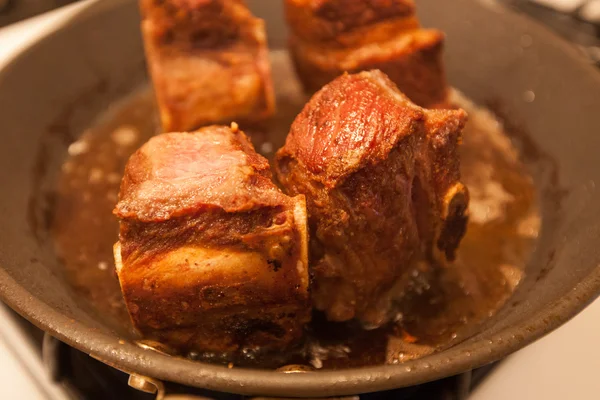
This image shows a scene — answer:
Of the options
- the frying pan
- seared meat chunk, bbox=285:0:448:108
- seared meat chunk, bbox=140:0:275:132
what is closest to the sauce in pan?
the frying pan

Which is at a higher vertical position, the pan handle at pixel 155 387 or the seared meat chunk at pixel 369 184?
the seared meat chunk at pixel 369 184

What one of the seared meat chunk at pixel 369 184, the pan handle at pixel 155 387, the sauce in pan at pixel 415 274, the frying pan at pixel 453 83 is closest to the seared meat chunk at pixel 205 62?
the sauce in pan at pixel 415 274

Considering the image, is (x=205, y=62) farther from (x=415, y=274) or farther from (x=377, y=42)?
(x=415, y=274)

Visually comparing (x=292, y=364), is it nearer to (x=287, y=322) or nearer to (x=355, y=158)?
(x=287, y=322)

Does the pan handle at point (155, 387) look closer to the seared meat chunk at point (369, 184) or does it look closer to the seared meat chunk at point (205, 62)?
the seared meat chunk at point (369, 184)

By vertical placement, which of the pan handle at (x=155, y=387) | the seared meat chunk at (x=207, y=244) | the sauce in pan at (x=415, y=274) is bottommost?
the sauce in pan at (x=415, y=274)

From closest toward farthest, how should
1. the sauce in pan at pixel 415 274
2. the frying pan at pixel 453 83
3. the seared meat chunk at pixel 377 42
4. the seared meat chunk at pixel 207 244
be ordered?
the frying pan at pixel 453 83 → the seared meat chunk at pixel 207 244 → the sauce in pan at pixel 415 274 → the seared meat chunk at pixel 377 42
